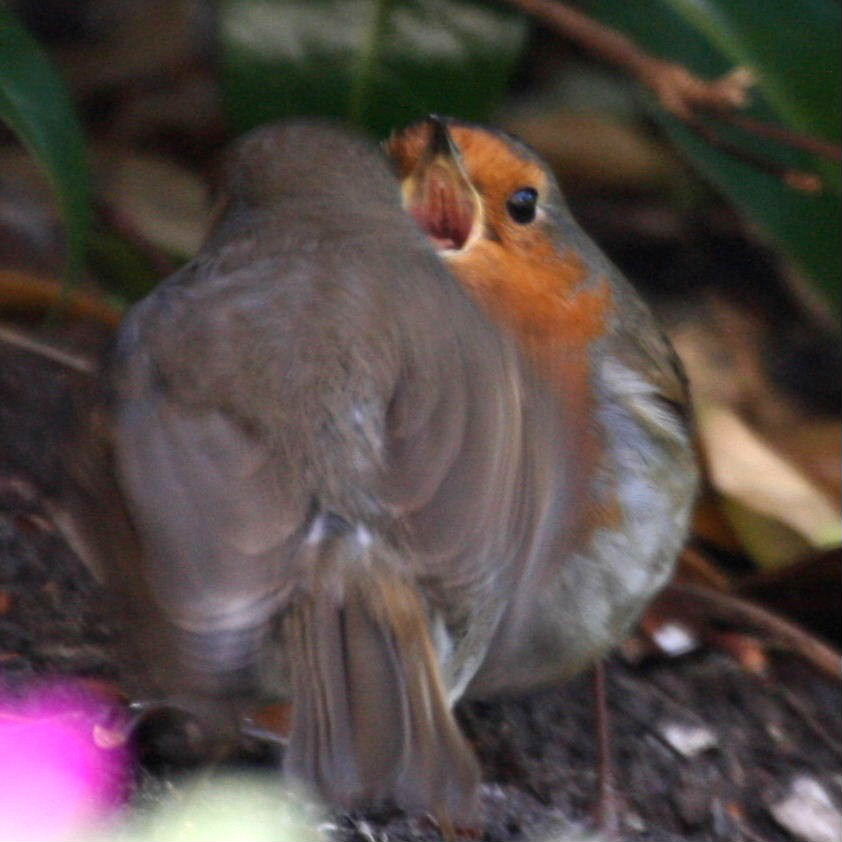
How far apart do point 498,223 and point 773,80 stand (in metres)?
0.74

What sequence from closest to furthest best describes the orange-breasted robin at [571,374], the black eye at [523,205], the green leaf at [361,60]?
1. the orange-breasted robin at [571,374]
2. the black eye at [523,205]
3. the green leaf at [361,60]

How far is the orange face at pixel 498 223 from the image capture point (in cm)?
237

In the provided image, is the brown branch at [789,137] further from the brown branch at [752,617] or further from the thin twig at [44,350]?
the thin twig at [44,350]

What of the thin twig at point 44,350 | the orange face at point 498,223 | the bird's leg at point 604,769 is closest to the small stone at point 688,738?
the bird's leg at point 604,769

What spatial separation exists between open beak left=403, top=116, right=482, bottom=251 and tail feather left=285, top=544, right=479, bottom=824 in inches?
26.4

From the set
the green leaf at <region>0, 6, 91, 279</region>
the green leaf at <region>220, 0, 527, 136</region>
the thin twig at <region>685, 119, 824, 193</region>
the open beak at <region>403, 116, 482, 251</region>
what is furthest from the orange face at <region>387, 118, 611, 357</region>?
the green leaf at <region>220, 0, 527, 136</region>

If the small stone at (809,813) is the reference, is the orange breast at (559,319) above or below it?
above

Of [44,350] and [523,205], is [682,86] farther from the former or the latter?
[44,350]

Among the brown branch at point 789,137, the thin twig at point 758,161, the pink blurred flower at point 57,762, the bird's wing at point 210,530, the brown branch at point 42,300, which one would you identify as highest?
the brown branch at point 789,137

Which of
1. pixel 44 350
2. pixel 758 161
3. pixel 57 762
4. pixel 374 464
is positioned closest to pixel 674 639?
pixel 758 161

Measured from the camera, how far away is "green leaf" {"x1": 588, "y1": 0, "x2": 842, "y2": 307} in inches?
117

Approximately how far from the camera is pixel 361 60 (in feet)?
10.7

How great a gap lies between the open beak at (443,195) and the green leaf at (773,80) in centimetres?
75

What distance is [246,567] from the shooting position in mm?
1798
